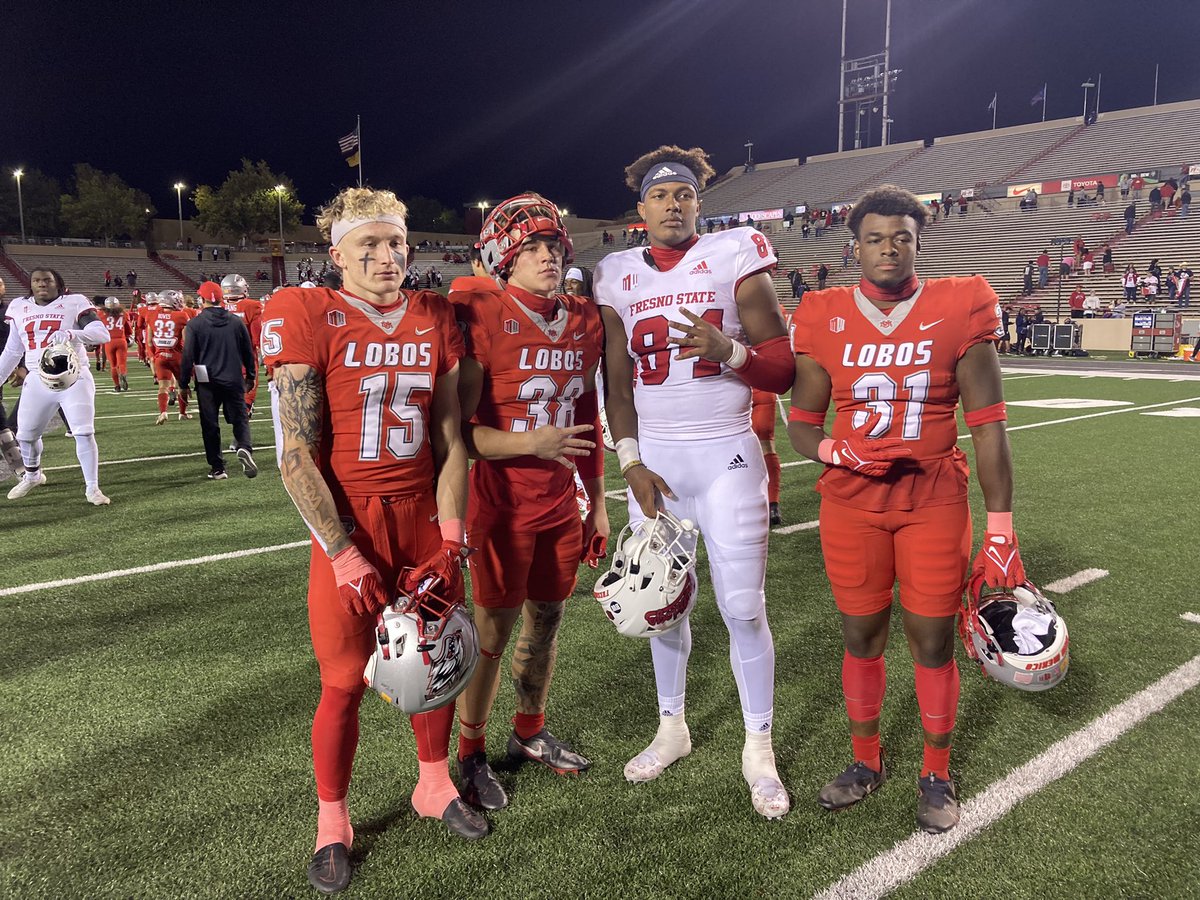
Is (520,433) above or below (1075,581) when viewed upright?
above

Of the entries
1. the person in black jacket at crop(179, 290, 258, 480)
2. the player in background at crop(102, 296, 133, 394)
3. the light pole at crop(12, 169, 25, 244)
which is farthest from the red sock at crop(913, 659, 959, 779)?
the light pole at crop(12, 169, 25, 244)

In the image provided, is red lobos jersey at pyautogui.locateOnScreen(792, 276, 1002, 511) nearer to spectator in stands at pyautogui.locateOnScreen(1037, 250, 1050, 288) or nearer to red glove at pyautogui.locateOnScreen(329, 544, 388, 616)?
red glove at pyautogui.locateOnScreen(329, 544, 388, 616)

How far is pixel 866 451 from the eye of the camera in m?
2.66

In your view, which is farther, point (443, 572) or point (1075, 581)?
point (1075, 581)

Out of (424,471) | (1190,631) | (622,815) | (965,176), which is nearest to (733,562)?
(622,815)

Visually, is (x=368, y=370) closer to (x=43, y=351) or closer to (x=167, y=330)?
(x=43, y=351)

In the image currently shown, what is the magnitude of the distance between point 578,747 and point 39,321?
23.7ft

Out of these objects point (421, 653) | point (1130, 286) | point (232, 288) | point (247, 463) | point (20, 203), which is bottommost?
point (247, 463)

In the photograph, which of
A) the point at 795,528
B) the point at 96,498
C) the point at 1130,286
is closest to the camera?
the point at 795,528

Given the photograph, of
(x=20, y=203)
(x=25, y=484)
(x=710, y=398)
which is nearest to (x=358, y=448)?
(x=710, y=398)

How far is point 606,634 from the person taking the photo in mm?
4512

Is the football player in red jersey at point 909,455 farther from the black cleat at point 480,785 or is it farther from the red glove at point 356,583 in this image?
the red glove at point 356,583

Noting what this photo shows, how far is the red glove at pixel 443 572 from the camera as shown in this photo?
246 centimetres

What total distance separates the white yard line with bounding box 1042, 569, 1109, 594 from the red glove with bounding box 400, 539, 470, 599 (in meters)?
4.10
